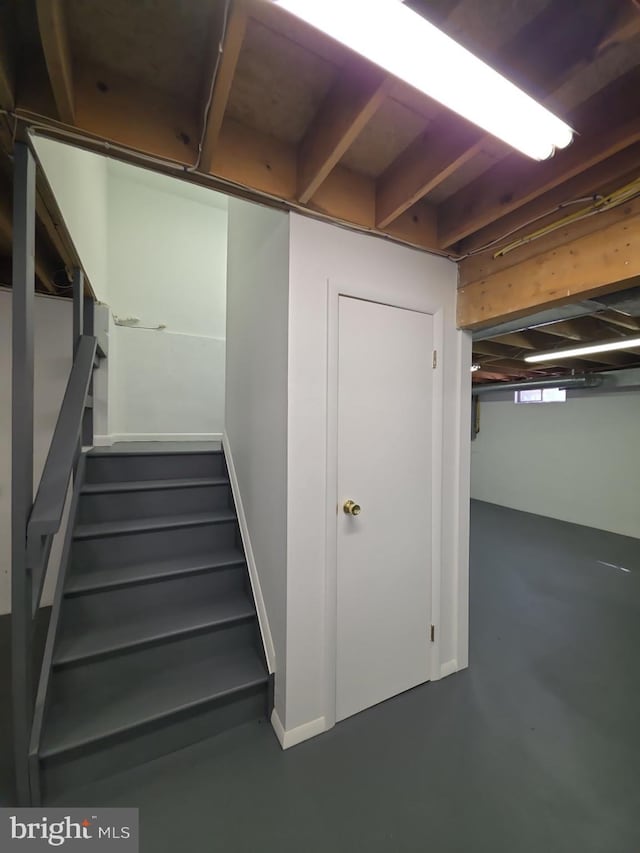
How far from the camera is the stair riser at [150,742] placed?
4.06ft

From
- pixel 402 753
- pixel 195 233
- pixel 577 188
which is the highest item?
pixel 195 233

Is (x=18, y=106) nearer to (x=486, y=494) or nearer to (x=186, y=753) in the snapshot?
(x=186, y=753)

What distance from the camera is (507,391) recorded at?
6008 millimetres

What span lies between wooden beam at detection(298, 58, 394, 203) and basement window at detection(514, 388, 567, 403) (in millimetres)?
5465

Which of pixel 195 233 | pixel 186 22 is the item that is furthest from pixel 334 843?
pixel 195 233

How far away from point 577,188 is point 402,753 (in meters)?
2.57

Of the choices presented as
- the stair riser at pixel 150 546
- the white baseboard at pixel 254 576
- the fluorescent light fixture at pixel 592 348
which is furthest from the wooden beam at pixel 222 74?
the fluorescent light fixture at pixel 592 348

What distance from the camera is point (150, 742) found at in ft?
4.46

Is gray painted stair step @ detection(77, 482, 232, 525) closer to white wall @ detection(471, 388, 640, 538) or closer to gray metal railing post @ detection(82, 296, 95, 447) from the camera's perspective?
gray metal railing post @ detection(82, 296, 95, 447)

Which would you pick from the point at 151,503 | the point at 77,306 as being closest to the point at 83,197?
the point at 77,306

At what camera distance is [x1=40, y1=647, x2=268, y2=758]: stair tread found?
1.29 meters

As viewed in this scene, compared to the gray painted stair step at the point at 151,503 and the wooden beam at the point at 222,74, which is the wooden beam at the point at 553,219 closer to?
the wooden beam at the point at 222,74

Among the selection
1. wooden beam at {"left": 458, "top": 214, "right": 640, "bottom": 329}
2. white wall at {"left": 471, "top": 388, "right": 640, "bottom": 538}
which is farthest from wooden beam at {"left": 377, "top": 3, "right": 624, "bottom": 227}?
white wall at {"left": 471, "top": 388, "right": 640, "bottom": 538}

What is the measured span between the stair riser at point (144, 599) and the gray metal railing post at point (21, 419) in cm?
34
